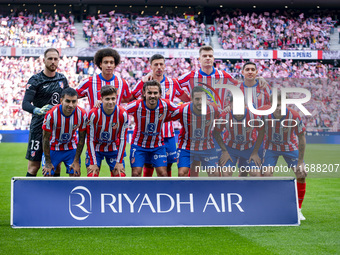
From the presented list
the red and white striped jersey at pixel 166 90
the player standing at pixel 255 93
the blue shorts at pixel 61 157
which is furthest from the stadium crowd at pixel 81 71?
the blue shorts at pixel 61 157

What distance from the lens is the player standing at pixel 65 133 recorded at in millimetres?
5688

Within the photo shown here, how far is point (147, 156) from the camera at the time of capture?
20.2 ft

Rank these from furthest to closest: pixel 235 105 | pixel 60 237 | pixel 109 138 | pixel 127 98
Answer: pixel 127 98, pixel 109 138, pixel 235 105, pixel 60 237

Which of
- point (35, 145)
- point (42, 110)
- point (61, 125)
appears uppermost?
point (42, 110)

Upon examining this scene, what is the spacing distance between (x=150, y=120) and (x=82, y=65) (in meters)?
22.1

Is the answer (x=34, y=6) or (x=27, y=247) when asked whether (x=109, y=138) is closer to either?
(x=27, y=247)

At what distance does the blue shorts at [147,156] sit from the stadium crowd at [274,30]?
24.0m

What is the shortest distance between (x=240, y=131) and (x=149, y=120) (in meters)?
1.14

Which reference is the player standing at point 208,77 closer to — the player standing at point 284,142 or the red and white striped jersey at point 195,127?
the red and white striped jersey at point 195,127

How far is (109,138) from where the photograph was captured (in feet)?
19.5

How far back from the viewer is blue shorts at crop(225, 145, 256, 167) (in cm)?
586

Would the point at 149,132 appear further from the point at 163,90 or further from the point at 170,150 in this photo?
the point at 163,90

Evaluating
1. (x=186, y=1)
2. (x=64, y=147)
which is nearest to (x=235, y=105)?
(x=64, y=147)

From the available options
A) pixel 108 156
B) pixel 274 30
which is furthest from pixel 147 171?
pixel 274 30
